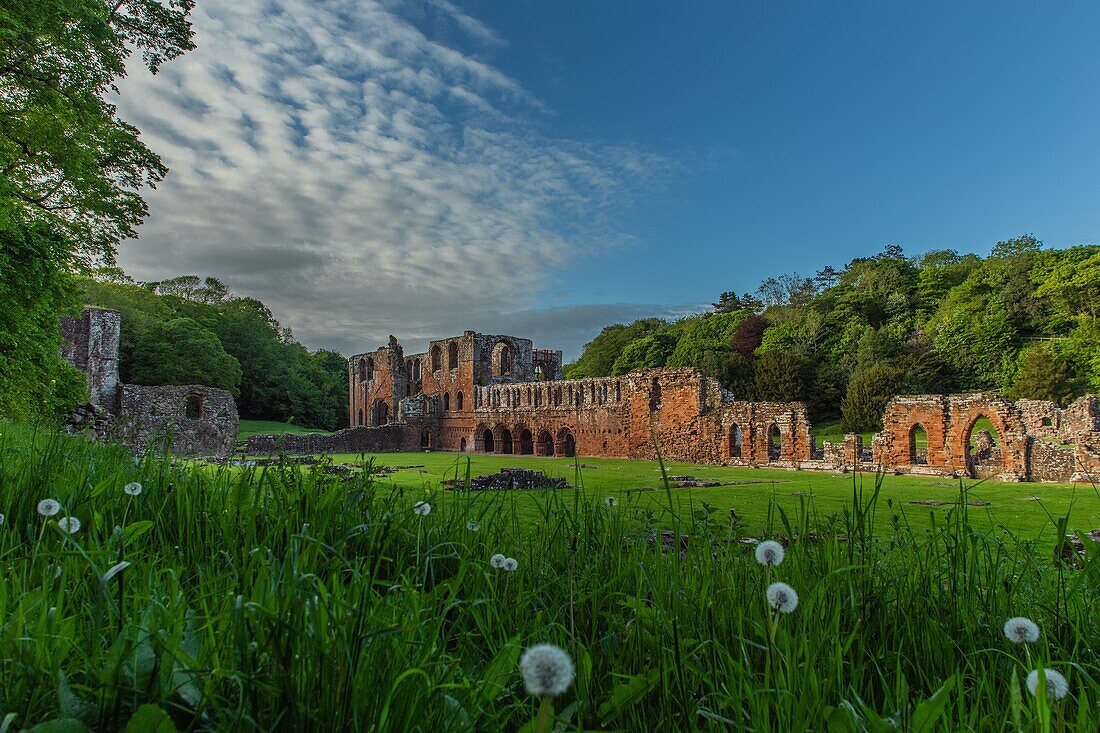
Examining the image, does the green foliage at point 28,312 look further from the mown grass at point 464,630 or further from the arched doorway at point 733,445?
the arched doorway at point 733,445

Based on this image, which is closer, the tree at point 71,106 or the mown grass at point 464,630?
the mown grass at point 464,630

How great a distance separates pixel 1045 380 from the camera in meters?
36.2

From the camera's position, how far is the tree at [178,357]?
142 feet

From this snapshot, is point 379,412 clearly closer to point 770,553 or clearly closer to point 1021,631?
point 770,553

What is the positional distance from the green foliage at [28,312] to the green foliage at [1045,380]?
147 feet

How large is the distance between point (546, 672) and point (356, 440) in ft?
124

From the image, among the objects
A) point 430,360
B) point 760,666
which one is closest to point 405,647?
point 760,666

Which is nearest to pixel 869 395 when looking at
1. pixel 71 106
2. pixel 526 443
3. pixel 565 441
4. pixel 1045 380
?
pixel 1045 380

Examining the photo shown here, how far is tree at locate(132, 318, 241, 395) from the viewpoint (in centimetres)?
4331

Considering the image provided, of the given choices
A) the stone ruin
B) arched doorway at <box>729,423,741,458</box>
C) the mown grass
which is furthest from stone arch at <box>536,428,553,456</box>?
the mown grass

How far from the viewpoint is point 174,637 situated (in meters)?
1.34

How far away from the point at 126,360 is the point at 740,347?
53344 millimetres

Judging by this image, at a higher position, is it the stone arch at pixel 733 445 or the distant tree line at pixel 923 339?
the distant tree line at pixel 923 339

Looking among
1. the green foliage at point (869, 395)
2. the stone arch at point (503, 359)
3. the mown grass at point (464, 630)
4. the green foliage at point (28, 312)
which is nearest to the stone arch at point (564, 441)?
the stone arch at point (503, 359)
